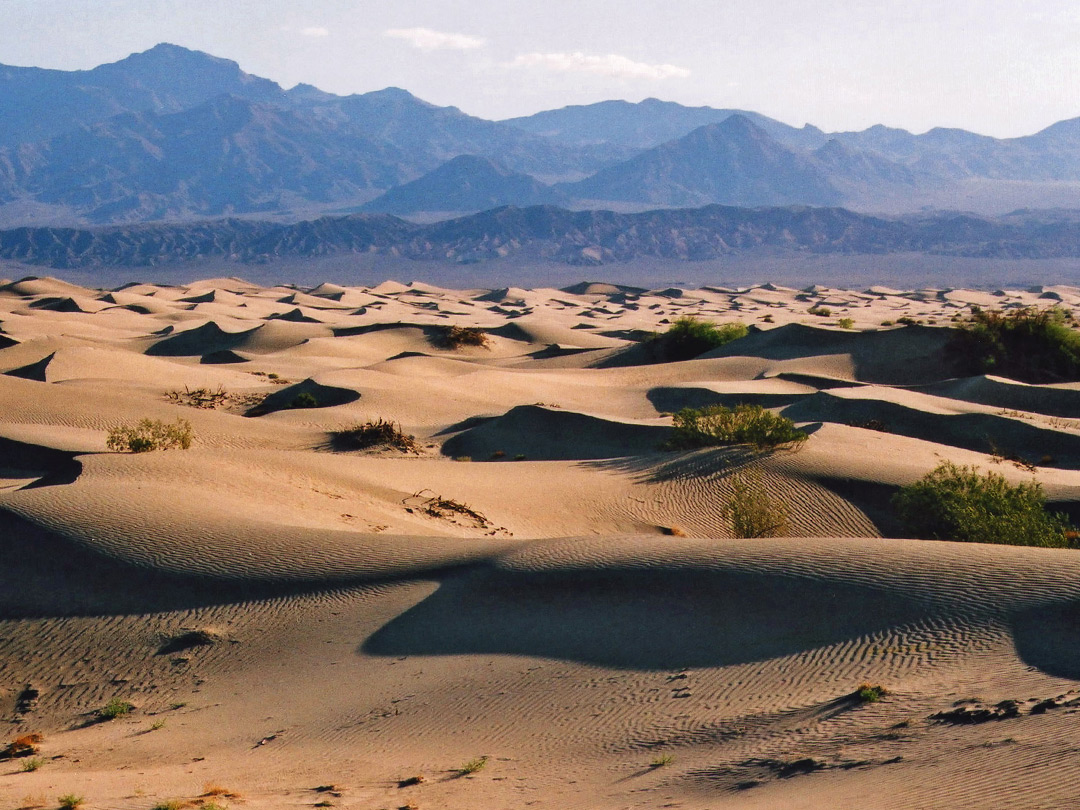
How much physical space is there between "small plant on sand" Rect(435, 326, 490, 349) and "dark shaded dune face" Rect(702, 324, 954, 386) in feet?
38.9

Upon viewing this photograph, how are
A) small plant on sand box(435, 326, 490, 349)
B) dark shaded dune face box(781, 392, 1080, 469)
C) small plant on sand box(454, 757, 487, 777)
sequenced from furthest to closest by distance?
1. small plant on sand box(435, 326, 490, 349)
2. dark shaded dune face box(781, 392, 1080, 469)
3. small plant on sand box(454, 757, 487, 777)

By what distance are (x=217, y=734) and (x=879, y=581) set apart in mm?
6094

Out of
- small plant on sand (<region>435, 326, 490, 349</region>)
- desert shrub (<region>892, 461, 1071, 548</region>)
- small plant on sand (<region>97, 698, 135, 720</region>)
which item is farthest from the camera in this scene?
small plant on sand (<region>435, 326, 490, 349</region>)

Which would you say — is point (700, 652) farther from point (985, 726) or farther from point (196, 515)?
point (196, 515)

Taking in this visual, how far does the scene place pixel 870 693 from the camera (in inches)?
309

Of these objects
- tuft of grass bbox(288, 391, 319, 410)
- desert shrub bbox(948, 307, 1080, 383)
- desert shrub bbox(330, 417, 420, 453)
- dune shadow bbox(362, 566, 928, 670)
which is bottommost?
desert shrub bbox(330, 417, 420, 453)

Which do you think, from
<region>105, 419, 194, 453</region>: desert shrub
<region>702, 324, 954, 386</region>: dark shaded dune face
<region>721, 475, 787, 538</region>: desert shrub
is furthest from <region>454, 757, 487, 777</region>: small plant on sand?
<region>702, 324, 954, 386</region>: dark shaded dune face

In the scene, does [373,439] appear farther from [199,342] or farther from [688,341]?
[199,342]

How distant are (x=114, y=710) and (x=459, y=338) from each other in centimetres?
3992

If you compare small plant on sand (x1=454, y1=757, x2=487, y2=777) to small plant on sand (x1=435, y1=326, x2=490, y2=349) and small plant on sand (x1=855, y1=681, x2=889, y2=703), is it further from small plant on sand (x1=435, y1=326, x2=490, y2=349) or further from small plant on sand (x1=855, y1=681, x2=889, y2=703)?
small plant on sand (x1=435, y1=326, x2=490, y2=349)

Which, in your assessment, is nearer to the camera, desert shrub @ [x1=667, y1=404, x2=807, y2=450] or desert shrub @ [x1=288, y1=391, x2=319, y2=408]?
desert shrub @ [x1=667, y1=404, x2=807, y2=450]

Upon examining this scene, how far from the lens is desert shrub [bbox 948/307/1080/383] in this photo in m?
35.6

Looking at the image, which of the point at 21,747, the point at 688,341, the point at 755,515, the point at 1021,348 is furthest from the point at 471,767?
the point at 688,341

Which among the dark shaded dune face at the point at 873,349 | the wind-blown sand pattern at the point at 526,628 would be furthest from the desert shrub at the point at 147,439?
the dark shaded dune face at the point at 873,349
